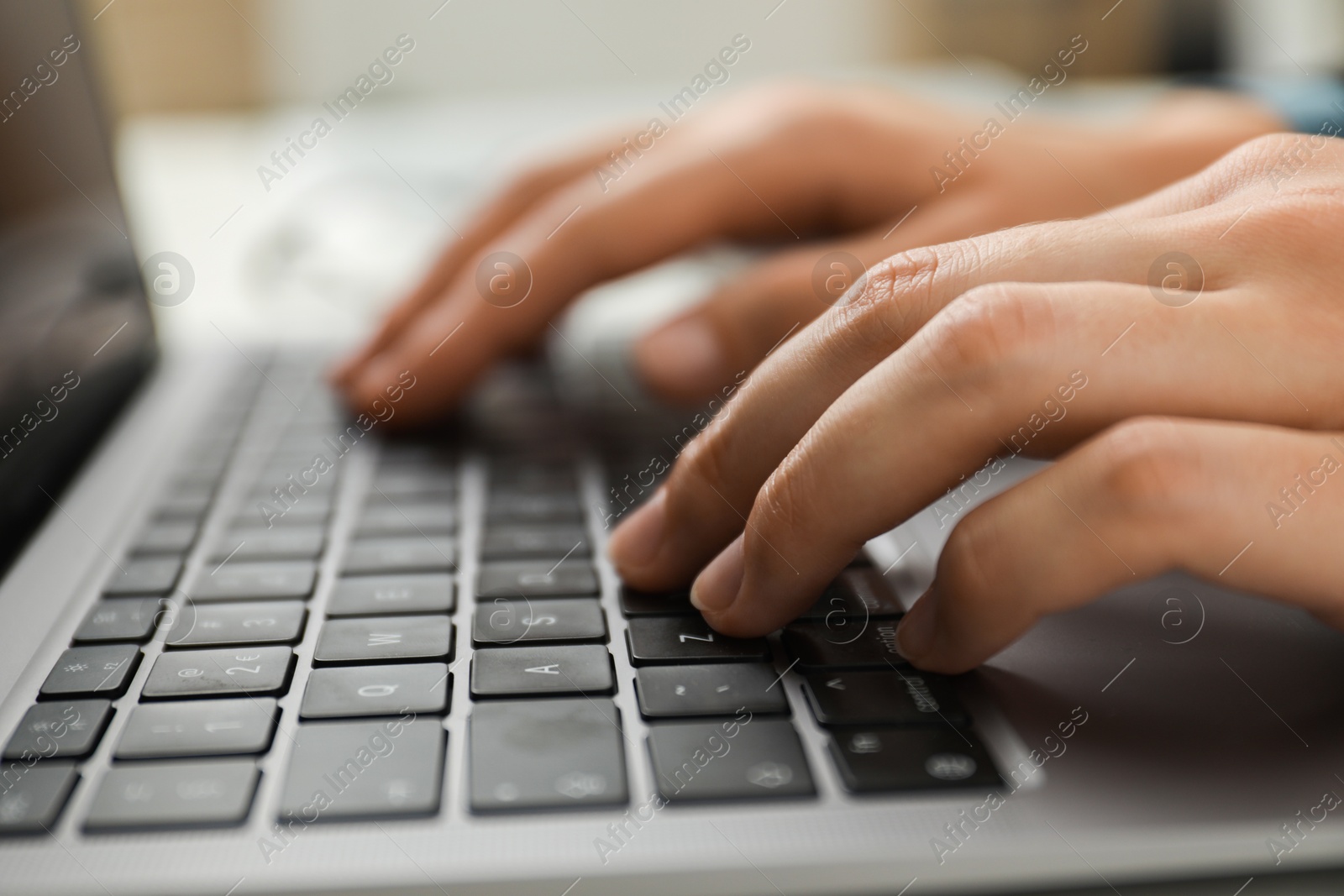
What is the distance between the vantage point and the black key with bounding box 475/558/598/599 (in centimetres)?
45

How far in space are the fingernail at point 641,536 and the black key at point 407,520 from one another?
0.37ft

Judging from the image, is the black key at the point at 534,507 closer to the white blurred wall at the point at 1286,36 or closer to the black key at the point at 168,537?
the black key at the point at 168,537

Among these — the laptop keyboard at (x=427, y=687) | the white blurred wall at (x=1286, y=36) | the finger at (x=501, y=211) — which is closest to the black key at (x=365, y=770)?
the laptop keyboard at (x=427, y=687)

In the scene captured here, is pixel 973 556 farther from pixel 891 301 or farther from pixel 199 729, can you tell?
pixel 199 729

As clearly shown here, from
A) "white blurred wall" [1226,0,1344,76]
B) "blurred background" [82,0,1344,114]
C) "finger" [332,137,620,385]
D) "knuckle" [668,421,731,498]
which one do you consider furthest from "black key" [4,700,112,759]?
"blurred background" [82,0,1344,114]

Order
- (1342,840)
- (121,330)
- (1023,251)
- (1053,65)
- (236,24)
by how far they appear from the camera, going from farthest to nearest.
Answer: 1. (1053,65)
2. (236,24)
3. (121,330)
4. (1023,251)
5. (1342,840)

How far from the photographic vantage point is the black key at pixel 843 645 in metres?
0.38

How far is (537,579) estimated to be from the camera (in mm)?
460

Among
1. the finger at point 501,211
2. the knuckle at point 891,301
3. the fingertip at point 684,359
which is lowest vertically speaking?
the knuckle at point 891,301

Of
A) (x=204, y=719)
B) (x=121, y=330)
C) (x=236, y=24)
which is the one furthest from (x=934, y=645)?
(x=236, y=24)

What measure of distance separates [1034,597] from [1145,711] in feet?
0.20

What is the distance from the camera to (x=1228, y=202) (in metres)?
0.42

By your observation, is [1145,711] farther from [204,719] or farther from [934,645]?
[204,719]

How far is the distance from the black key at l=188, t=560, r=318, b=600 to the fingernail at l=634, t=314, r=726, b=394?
0.99 ft
